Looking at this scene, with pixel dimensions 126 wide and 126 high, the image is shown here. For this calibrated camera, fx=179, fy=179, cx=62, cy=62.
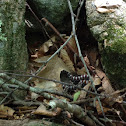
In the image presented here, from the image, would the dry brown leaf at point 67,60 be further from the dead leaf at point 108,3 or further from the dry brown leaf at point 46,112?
the dry brown leaf at point 46,112

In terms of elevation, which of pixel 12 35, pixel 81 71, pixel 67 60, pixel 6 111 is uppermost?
pixel 12 35

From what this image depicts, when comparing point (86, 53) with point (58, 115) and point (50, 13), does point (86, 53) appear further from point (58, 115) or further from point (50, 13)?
point (58, 115)

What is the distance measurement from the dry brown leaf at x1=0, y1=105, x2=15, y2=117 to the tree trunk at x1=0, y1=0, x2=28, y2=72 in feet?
1.61

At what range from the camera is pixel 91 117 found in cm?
208

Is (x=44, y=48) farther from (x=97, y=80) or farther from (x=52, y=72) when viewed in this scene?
(x=97, y=80)

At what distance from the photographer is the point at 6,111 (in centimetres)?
196

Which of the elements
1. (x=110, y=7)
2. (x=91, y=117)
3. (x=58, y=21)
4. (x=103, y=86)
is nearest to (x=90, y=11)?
(x=110, y=7)

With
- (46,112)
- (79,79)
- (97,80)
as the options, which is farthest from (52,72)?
(46,112)

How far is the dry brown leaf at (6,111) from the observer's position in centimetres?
194

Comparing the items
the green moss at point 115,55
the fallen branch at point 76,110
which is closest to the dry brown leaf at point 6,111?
the fallen branch at point 76,110

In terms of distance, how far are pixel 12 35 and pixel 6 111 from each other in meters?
0.94

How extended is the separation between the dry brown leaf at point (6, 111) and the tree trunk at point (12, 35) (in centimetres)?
49

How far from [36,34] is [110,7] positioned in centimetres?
133

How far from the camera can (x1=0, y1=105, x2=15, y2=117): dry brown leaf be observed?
6.36 ft
